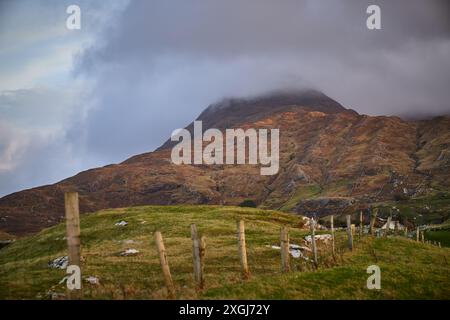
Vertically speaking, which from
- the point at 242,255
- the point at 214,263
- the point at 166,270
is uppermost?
the point at 166,270

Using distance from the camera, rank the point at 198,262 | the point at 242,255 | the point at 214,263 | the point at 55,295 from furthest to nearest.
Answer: the point at 214,263 → the point at 242,255 → the point at 55,295 → the point at 198,262

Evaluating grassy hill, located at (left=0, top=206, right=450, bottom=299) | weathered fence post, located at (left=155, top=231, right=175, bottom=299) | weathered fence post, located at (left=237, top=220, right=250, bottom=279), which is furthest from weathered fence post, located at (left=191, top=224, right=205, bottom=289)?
weathered fence post, located at (left=237, top=220, right=250, bottom=279)

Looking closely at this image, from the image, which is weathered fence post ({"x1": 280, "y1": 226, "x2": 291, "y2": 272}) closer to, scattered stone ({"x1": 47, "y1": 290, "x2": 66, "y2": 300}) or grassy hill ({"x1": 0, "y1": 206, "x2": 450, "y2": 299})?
grassy hill ({"x1": 0, "y1": 206, "x2": 450, "y2": 299})

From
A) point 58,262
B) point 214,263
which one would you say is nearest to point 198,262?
point 214,263

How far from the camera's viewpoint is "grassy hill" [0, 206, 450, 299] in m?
24.5

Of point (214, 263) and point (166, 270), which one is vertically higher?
point (166, 270)

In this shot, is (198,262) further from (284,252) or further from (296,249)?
(296,249)

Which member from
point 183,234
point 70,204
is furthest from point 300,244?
point 70,204

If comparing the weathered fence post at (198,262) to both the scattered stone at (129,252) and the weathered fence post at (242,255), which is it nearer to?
the weathered fence post at (242,255)

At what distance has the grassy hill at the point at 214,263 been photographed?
24453mm

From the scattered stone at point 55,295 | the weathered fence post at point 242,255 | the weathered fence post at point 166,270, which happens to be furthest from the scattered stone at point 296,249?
A: the scattered stone at point 55,295

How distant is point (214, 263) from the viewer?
4366 cm

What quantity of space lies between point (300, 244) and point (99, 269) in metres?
25.5
